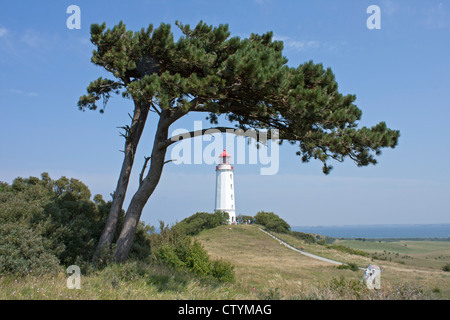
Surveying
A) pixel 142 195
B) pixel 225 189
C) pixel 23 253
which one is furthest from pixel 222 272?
pixel 225 189

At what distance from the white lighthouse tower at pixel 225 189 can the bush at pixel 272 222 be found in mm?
7386

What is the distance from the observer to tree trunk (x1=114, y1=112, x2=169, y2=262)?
9914mm

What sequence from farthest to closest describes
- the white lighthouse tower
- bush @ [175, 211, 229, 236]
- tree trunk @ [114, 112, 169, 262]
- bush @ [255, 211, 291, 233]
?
bush @ [255, 211, 291, 233]
the white lighthouse tower
bush @ [175, 211, 229, 236]
tree trunk @ [114, 112, 169, 262]

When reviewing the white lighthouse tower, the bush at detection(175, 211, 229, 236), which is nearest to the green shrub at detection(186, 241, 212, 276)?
the bush at detection(175, 211, 229, 236)

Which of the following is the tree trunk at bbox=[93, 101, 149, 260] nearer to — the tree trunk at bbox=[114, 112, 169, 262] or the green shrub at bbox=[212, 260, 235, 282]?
the tree trunk at bbox=[114, 112, 169, 262]

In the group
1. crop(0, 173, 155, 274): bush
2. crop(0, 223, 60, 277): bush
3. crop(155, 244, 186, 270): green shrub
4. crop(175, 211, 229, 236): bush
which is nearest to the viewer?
crop(0, 223, 60, 277): bush

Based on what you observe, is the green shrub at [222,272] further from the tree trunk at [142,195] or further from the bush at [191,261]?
the tree trunk at [142,195]

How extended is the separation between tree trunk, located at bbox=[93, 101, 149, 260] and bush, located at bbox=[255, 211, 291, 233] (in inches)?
1824

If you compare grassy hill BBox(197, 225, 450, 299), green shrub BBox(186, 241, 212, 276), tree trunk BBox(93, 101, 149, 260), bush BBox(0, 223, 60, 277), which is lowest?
grassy hill BBox(197, 225, 450, 299)

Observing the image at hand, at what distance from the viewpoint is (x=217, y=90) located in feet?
28.0

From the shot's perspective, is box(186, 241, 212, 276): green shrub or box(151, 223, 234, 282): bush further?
box(186, 241, 212, 276): green shrub
